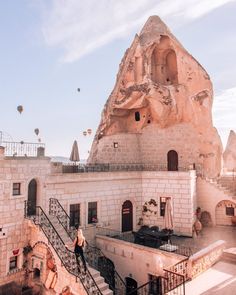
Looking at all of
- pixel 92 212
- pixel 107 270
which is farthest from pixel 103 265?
pixel 92 212

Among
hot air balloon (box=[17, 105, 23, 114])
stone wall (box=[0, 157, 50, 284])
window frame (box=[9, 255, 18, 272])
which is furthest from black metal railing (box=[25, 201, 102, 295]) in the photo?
hot air balloon (box=[17, 105, 23, 114])

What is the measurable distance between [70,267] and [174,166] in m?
16.8

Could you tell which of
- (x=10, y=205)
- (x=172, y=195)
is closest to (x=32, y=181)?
(x=10, y=205)

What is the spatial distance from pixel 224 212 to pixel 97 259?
37.1ft

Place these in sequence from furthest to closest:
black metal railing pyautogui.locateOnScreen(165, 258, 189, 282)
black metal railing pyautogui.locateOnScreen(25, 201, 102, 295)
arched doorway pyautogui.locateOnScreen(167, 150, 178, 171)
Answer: arched doorway pyautogui.locateOnScreen(167, 150, 178, 171) < black metal railing pyautogui.locateOnScreen(25, 201, 102, 295) < black metal railing pyautogui.locateOnScreen(165, 258, 189, 282)

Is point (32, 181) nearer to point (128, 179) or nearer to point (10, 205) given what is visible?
point (10, 205)

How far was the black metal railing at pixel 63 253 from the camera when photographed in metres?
11.5

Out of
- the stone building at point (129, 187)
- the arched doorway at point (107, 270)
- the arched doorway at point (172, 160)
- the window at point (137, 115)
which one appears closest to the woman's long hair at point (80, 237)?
the stone building at point (129, 187)

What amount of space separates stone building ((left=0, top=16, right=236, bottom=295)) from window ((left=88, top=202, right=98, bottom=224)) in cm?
9

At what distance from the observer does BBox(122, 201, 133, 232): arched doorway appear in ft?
64.7

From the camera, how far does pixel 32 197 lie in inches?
590

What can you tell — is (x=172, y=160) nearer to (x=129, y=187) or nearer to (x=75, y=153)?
(x=129, y=187)

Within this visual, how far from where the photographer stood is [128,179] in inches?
790

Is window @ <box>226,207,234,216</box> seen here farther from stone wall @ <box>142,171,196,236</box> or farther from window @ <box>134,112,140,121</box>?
window @ <box>134,112,140,121</box>
